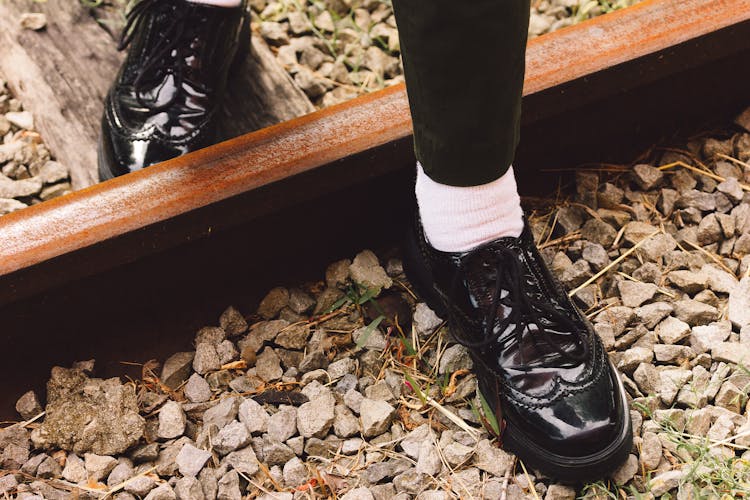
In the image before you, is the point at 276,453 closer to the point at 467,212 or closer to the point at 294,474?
the point at 294,474

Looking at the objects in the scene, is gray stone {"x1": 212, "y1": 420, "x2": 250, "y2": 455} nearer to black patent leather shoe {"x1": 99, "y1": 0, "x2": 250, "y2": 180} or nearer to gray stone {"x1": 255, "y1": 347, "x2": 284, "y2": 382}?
gray stone {"x1": 255, "y1": 347, "x2": 284, "y2": 382}

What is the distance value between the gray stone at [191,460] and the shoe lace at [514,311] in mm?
473

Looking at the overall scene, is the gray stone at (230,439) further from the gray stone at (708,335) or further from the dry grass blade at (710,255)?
the dry grass blade at (710,255)

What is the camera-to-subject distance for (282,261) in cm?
151

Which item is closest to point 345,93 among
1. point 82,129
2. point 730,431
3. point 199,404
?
point 82,129

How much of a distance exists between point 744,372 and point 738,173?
52 cm

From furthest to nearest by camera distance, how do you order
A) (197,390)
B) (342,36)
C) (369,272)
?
1. (342,36)
2. (369,272)
3. (197,390)

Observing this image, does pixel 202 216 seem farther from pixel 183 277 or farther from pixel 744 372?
pixel 744 372

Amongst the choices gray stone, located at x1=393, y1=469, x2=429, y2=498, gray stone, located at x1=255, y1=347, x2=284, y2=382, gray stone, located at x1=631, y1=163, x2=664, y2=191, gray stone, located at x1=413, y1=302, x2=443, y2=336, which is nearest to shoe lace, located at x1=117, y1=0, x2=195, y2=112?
gray stone, located at x1=255, y1=347, x2=284, y2=382

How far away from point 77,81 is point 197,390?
34.0 inches

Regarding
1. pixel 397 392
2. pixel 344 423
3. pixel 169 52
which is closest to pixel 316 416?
pixel 344 423

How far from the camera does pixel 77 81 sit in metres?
1.82

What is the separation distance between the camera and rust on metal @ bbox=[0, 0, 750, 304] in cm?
123

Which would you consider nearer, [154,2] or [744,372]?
[744,372]
